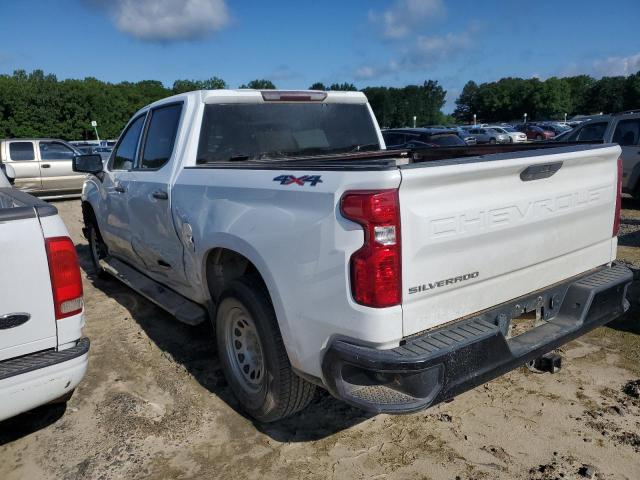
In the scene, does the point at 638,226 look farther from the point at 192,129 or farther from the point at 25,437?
the point at 25,437

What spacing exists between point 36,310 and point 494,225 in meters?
2.34

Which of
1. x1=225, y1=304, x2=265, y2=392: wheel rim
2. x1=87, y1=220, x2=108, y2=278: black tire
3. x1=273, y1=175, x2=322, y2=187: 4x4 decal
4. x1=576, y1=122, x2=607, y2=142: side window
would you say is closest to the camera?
x1=273, y1=175, x2=322, y2=187: 4x4 decal

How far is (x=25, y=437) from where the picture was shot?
320 cm

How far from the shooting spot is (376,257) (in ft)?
7.27

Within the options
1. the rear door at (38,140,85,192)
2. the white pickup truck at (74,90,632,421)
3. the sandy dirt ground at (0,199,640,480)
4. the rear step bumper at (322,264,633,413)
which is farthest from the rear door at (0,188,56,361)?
the rear door at (38,140,85,192)

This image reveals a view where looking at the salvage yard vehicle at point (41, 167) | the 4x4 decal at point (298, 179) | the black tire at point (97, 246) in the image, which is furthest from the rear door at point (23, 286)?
the salvage yard vehicle at point (41, 167)

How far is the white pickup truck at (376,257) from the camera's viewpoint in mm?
2258

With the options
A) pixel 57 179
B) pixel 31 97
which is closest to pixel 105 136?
pixel 31 97

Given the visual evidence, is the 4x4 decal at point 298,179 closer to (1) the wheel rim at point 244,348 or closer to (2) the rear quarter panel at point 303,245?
(2) the rear quarter panel at point 303,245

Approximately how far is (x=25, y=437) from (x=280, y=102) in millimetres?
3007

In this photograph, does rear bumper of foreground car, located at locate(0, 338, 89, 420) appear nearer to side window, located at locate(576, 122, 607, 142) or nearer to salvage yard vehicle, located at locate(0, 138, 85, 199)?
side window, located at locate(576, 122, 607, 142)

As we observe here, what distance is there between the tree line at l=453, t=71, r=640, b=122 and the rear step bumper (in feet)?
349

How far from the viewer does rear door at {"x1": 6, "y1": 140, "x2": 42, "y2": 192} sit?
14.0 metres

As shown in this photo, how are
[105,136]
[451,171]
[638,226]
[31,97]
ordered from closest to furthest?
[451,171], [638,226], [31,97], [105,136]
